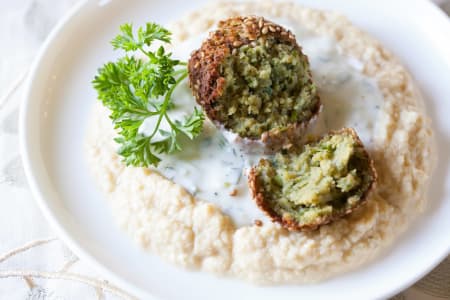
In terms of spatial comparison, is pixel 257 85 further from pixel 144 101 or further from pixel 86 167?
pixel 86 167

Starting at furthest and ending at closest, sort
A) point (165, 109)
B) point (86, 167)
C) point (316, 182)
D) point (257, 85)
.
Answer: point (86, 167), point (165, 109), point (257, 85), point (316, 182)

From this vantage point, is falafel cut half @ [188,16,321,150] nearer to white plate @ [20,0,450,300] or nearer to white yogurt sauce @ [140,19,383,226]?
white yogurt sauce @ [140,19,383,226]

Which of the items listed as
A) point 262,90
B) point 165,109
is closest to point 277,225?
point 262,90

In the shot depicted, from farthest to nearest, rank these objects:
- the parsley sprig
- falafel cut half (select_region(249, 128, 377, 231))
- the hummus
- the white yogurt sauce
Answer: the parsley sprig → the white yogurt sauce → the hummus → falafel cut half (select_region(249, 128, 377, 231))

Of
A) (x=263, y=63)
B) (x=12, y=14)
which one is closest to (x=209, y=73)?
(x=263, y=63)

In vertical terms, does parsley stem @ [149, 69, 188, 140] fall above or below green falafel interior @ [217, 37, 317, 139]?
below

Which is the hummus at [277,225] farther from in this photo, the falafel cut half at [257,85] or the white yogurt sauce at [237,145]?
the falafel cut half at [257,85]

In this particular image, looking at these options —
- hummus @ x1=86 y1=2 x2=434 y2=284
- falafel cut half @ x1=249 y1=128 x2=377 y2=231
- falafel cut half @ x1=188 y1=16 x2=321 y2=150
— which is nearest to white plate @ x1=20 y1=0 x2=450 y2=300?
hummus @ x1=86 y1=2 x2=434 y2=284
